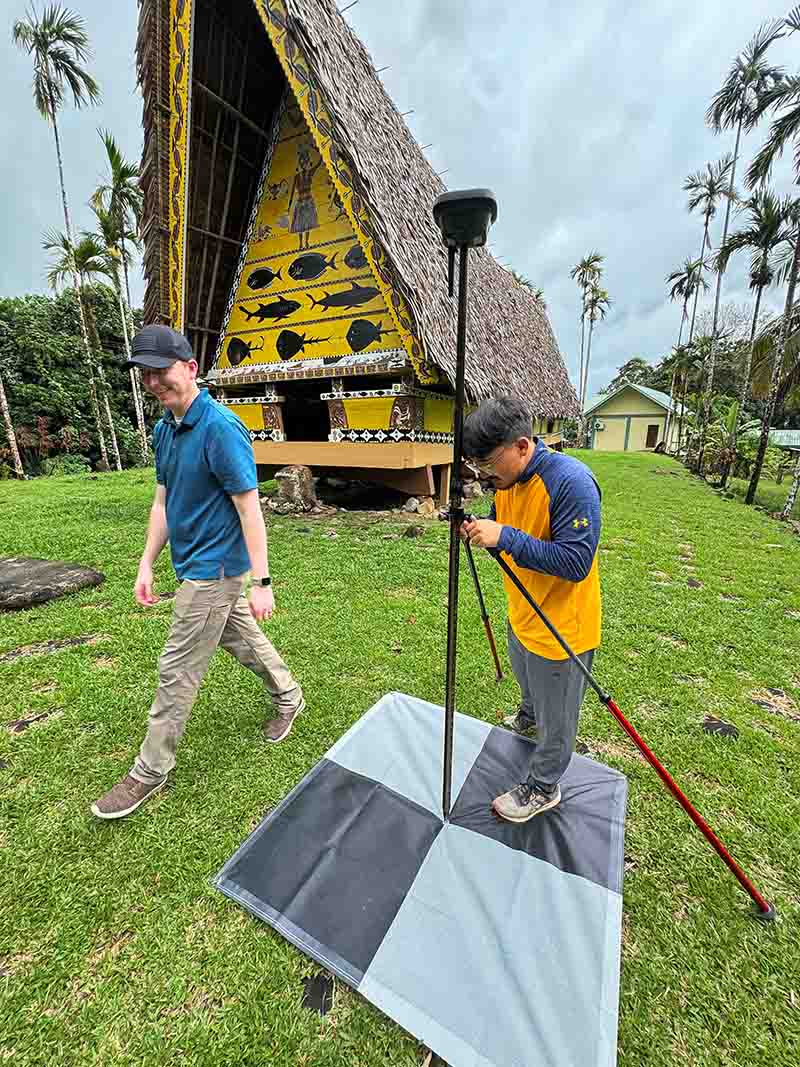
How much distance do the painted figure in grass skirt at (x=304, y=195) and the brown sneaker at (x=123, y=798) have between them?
27.7 feet

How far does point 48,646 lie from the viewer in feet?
11.8

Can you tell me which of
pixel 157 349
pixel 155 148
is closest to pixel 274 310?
pixel 155 148

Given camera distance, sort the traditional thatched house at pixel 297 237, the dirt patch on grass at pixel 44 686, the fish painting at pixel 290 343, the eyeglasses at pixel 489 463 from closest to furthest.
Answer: the eyeglasses at pixel 489 463, the dirt patch on grass at pixel 44 686, the traditional thatched house at pixel 297 237, the fish painting at pixel 290 343

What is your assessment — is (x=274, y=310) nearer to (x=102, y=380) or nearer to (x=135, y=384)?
(x=135, y=384)

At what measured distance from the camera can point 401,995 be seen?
1.41 metres

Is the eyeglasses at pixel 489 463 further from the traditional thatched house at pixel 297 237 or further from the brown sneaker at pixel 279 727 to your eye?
the traditional thatched house at pixel 297 237

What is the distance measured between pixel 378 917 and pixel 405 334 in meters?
6.40

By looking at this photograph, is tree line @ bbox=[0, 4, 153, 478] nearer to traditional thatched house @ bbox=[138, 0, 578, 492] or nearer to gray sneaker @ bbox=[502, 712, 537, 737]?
traditional thatched house @ bbox=[138, 0, 578, 492]

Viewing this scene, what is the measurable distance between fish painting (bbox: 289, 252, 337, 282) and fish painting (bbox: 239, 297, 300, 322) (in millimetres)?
430

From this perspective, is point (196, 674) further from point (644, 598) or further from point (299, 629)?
point (644, 598)

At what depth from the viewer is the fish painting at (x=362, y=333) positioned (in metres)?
7.41

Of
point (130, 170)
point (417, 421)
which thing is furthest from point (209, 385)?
point (130, 170)

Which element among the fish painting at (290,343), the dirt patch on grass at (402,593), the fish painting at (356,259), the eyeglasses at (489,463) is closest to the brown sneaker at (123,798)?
the eyeglasses at (489,463)

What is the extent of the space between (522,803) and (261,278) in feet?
30.4
